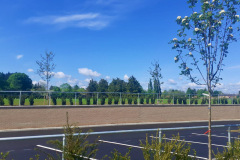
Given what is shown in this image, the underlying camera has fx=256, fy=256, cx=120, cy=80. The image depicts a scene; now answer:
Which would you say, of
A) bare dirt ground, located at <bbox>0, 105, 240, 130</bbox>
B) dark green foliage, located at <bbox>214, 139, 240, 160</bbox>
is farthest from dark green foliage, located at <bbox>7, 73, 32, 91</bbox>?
dark green foliage, located at <bbox>214, 139, 240, 160</bbox>

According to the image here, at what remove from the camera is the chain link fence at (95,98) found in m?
17.6

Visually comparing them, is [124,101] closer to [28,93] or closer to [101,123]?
[101,123]

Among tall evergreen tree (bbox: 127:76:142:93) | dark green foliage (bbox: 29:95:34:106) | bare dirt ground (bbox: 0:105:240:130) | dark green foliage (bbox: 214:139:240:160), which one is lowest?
bare dirt ground (bbox: 0:105:240:130)

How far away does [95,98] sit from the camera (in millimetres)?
20484

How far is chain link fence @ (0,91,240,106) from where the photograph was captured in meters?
17.6

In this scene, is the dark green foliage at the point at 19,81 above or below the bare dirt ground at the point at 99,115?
above

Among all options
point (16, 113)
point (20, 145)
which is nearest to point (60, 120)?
point (16, 113)

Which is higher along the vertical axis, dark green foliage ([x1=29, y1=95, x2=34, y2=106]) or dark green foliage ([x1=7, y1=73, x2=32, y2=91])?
dark green foliage ([x1=7, y1=73, x2=32, y2=91])

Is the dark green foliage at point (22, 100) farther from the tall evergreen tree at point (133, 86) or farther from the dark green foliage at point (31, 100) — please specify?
the tall evergreen tree at point (133, 86)

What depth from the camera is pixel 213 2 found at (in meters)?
4.93

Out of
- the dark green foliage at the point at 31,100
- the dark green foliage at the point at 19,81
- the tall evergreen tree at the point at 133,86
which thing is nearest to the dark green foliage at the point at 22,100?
the dark green foliage at the point at 31,100

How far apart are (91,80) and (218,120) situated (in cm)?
3748

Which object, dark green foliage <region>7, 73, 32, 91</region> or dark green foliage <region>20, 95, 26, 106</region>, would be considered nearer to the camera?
dark green foliage <region>20, 95, 26, 106</region>

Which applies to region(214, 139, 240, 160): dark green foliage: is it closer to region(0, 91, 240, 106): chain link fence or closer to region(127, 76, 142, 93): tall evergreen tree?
region(0, 91, 240, 106): chain link fence
